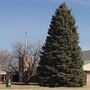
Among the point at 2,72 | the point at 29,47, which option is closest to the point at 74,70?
the point at 29,47

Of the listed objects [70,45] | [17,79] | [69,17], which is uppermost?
[69,17]

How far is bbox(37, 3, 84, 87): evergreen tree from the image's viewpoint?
51.5 m

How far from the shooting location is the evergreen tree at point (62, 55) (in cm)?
5153

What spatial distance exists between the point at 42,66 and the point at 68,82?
13.7 ft

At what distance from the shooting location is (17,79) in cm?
8344

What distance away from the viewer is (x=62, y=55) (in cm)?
5181

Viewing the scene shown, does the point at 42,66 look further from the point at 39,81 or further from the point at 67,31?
the point at 67,31

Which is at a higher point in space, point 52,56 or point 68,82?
point 52,56

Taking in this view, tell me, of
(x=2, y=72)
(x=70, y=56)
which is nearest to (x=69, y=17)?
(x=70, y=56)

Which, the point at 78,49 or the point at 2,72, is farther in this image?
the point at 2,72

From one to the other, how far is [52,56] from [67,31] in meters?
3.92

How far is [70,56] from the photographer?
52.2 metres

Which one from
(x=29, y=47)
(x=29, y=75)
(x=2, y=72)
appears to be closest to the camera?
(x=29, y=75)

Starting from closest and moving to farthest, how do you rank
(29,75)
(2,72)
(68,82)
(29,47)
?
1. (68,82)
2. (29,75)
3. (29,47)
4. (2,72)
